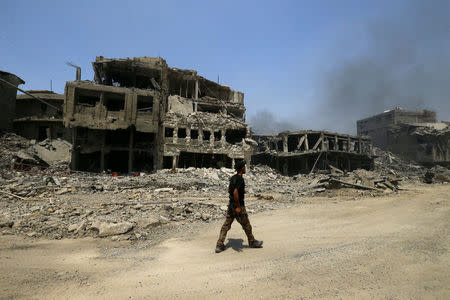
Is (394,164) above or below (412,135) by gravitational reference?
below

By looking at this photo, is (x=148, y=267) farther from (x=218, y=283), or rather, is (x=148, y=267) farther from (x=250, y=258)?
(x=250, y=258)

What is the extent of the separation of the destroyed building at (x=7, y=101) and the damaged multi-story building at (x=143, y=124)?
37.0ft

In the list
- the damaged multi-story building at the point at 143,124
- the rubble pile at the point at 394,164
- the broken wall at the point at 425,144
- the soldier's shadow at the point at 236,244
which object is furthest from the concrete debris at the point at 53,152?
the broken wall at the point at 425,144

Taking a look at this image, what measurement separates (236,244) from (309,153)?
914 inches

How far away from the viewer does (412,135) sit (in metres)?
33.3

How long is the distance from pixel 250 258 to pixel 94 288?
2.19m

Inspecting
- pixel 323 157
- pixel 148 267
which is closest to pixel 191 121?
pixel 323 157

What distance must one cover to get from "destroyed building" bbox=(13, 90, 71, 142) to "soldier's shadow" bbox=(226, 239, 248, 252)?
96.7 ft

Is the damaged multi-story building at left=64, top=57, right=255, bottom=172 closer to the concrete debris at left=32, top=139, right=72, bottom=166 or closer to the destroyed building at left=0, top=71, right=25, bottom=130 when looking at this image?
the concrete debris at left=32, top=139, right=72, bottom=166

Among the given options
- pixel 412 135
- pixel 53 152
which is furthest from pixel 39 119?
pixel 412 135

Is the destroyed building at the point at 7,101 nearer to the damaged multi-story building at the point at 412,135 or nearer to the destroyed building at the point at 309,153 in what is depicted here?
the destroyed building at the point at 309,153

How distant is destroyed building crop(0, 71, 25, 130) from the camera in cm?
2606

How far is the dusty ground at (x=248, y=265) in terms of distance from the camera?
2.66 metres

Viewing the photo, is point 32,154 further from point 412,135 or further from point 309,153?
point 412,135
